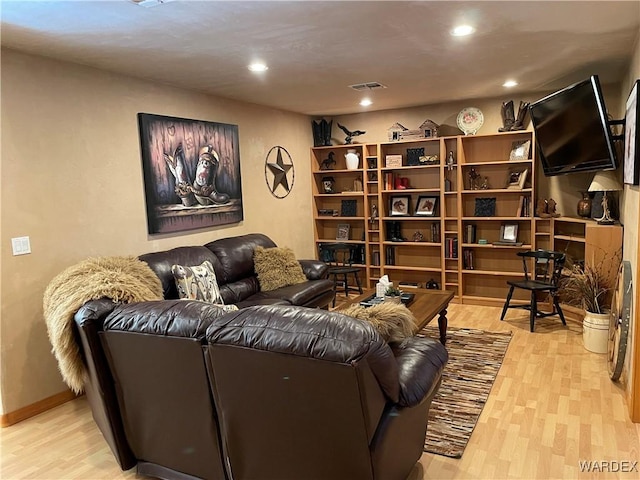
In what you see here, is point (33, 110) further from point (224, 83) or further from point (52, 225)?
point (224, 83)

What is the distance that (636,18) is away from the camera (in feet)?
9.22

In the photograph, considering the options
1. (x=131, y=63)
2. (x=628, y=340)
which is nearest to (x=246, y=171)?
(x=131, y=63)

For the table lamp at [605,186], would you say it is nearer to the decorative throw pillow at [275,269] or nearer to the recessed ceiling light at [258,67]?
the decorative throw pillow at [275,269]

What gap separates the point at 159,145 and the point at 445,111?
352 centimetres

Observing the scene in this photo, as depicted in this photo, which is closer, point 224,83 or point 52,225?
point 52,225

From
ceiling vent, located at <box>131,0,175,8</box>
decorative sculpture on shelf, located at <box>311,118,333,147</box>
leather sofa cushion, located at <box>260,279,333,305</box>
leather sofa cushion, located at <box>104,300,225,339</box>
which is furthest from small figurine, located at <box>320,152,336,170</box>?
leather sofa cushion, located at <box>104,300,225,339</box>

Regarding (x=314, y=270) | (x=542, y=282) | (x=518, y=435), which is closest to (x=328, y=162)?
(x=314, y=270)

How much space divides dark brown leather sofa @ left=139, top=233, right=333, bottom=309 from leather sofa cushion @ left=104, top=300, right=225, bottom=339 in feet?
5.05

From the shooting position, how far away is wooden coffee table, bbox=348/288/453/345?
11.5 feet

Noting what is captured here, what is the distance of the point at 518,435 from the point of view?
2.69m

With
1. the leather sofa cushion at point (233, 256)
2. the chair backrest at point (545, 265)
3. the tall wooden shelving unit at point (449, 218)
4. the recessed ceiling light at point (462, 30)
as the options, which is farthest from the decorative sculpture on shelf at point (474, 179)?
the recessed ceiling light at point (462, 30)

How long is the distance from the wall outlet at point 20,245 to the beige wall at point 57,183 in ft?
0.10

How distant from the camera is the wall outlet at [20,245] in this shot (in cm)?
306

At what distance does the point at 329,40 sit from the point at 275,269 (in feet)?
7.59
